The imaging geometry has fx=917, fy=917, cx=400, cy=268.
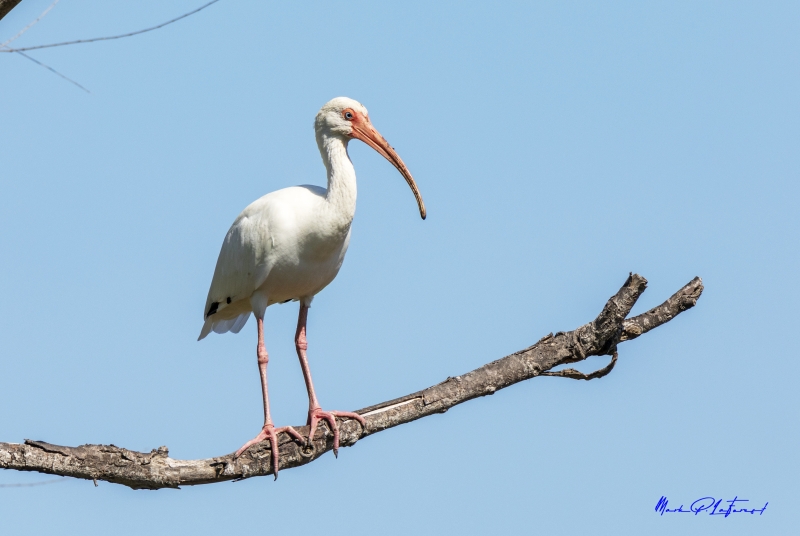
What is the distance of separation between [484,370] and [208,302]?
3197 millimetres

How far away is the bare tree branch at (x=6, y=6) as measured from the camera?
135 inches

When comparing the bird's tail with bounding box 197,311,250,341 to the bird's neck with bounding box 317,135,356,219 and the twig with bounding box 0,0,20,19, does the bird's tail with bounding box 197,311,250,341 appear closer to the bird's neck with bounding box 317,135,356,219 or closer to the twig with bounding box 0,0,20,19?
the bird's neck with bounding box 317,135,356,219

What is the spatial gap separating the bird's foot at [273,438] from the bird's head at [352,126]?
2330 mm

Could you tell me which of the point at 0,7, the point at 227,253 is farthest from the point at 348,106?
the point at 0,7

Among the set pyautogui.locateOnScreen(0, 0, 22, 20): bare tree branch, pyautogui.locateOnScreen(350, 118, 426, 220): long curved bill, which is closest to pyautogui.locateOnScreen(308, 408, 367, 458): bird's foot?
pyautogui.locateOnScreen(350, 118, 426, 220): long curved bill

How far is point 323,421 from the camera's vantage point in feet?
23.5

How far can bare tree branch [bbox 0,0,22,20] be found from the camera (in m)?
3.42

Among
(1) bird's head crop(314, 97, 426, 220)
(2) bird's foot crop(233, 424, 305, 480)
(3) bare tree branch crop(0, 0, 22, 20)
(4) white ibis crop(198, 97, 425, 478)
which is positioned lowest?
(2) bird's foot crop(233, 424, 305, 480)

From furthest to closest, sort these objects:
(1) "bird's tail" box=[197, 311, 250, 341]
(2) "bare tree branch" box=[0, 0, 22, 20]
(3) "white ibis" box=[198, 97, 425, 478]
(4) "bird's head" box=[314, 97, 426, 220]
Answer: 1. (1) "bird's tail" box=[197, 311, 250, 341]
2. (4) "bird's head" box=[314, 97, 426, 220]
3. (3) "white ibis" box=[198, 97, 425, 478]
4. (2) "bare tree branch" box=[0, 0, 22, 20]

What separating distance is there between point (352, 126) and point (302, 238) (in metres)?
1.19

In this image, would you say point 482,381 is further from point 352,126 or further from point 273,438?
point 352,126

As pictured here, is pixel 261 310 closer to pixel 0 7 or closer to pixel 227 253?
pixel 227 253

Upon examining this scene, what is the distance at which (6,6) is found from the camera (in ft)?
11.3

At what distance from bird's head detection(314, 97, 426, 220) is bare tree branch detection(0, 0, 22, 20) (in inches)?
185
